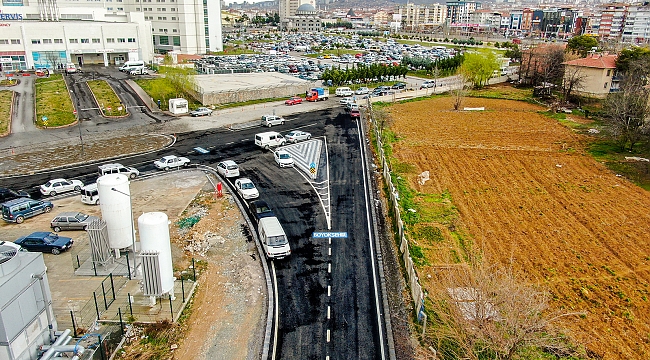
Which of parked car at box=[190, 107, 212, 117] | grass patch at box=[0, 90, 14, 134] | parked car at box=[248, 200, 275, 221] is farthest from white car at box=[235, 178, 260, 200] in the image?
grass patch at box=[0, 90, 14, 134]

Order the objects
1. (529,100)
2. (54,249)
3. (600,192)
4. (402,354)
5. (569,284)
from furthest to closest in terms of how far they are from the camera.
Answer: (529,100) < (600,192) < (54,249) < (569,284) < (402,354)

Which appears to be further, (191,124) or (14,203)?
(191,124)

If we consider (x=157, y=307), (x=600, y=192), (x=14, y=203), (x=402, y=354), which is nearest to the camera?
(x=402, y=354)

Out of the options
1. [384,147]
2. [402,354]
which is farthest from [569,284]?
[384,147]

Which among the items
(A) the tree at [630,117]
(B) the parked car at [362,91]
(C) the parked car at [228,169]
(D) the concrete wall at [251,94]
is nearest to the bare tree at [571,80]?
(A) the tree at [630,117]

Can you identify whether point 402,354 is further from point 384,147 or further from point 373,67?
point 373,67

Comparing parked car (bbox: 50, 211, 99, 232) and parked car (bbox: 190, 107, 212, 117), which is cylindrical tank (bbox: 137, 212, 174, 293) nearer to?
parked car (bbox: 50, 211, 99, 232)

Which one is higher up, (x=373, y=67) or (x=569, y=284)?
(x=373, y=67)
